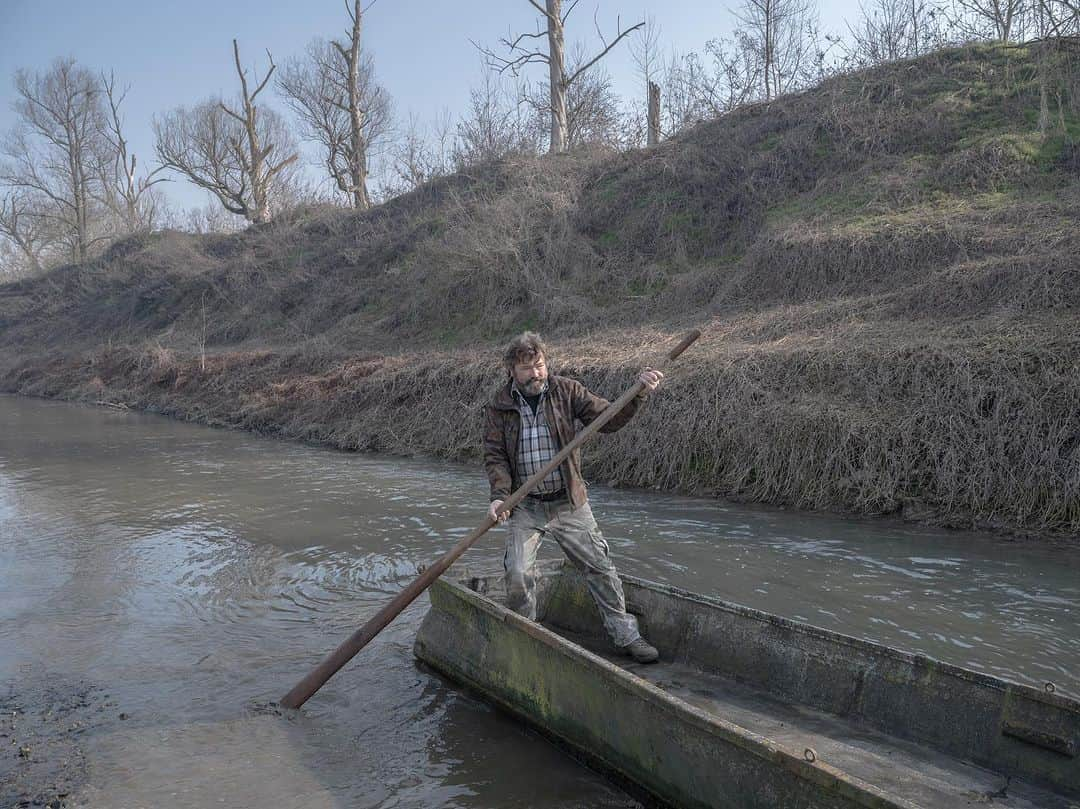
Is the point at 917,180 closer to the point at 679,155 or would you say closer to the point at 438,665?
the point at 679,155

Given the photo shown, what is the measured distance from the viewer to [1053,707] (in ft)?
11.8

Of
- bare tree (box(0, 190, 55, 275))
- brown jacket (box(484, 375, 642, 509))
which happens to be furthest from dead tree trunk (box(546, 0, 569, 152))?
bare tree (box(0, 190, 55, 275))

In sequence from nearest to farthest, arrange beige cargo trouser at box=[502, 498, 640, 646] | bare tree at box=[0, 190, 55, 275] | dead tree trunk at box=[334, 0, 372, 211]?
beige cargo trouser at box=[502, 498, 640, 646] < dead tree trunk at box=[334, 0, 372, 211] < bare tree at box=[0, 190, 55, 275]

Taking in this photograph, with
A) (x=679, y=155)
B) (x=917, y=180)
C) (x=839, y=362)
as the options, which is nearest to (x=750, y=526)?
(x=839, y=362)

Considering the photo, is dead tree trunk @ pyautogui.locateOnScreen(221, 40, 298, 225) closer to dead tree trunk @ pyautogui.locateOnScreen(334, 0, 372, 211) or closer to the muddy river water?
dead tree trunk @ pyautogui.locateOnScreen(334, 0, 372, 211)

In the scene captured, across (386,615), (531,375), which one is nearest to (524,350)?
(531,375)

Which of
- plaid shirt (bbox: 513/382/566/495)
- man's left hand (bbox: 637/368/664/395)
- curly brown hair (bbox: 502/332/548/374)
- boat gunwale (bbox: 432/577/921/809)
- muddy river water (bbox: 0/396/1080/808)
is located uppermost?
curly brown hair (bbox: 502/332/548/374)

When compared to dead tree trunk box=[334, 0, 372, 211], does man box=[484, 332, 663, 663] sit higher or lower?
lower

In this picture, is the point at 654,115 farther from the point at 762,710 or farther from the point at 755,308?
the point at 762,710

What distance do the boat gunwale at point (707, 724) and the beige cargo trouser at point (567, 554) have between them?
11.6 inches

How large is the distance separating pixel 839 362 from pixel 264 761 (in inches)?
294

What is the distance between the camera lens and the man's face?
496 cm

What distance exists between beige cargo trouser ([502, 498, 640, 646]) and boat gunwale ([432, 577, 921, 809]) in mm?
294

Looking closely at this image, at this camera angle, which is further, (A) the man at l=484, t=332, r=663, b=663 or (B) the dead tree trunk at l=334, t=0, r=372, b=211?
(B) the dead tree trunk at l=334, t=0, r=372, b=211
